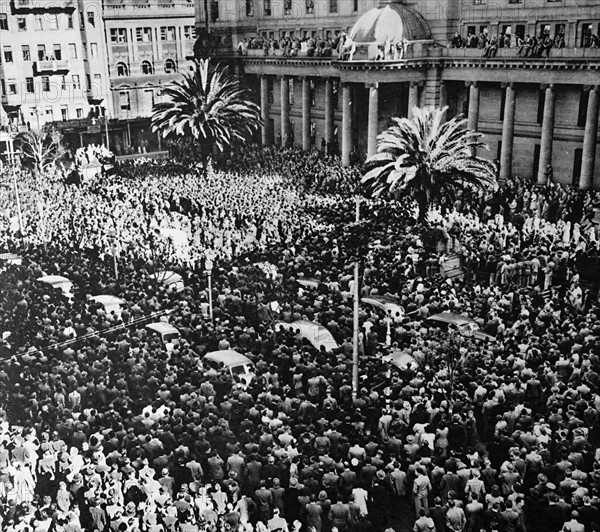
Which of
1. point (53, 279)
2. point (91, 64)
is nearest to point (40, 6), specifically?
point (91, 64)

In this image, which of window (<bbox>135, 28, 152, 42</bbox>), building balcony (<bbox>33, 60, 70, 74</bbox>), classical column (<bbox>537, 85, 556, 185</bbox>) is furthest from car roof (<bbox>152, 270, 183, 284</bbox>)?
window (<bbox>135, 28, 152, 42</bbox>)

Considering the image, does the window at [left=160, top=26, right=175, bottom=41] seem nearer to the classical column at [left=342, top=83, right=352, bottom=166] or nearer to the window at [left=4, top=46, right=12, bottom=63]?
the window at [left=4, top=46, right=12, bottom=63]

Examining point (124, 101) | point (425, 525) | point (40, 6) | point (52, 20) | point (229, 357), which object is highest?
point (40, 6)

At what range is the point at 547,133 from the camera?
43.1m

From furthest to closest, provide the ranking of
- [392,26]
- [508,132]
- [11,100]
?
[11,100]
[392,26]
[508,132]

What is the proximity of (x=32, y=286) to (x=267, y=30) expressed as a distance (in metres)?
43.3

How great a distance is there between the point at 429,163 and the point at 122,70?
139 feet

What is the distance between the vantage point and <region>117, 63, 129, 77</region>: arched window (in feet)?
228

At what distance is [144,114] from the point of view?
238 ft

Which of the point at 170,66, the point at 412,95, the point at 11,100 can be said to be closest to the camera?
the point at 412,95

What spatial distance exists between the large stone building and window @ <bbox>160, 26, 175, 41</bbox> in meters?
16.1

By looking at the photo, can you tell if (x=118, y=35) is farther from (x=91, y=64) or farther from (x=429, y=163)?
(x=429, y=163)

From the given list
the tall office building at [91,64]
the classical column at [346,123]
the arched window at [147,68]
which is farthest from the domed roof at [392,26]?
the arched window at [147,68]

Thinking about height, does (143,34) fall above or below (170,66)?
above
